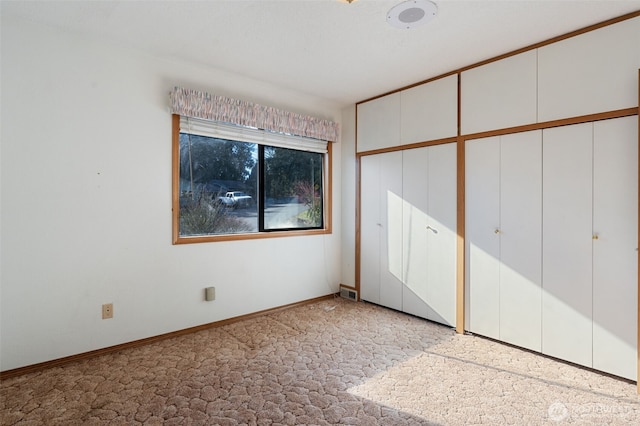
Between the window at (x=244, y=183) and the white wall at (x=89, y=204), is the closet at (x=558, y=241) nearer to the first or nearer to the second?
the window at (x=244, y=183)

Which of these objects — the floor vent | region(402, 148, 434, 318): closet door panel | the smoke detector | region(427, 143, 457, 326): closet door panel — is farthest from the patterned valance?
the floor vent

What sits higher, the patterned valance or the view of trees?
the patterned valance

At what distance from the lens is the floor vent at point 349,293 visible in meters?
4.11

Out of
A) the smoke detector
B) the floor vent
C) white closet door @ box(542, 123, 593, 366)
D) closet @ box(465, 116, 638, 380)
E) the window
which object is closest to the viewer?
the smoke detector

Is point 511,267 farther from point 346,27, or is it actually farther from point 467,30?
point 346,27

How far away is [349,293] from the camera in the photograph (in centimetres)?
417

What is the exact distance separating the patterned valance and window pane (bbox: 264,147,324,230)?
0.27 m

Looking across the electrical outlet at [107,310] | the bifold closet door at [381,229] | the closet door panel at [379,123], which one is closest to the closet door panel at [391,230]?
the bifold closet door at [381,229]

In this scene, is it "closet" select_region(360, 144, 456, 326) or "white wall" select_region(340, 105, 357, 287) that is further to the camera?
"white wall" select_region(340, 105, 357, 287)

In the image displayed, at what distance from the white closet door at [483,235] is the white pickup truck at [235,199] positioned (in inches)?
84.3

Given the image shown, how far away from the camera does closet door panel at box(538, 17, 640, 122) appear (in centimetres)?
222

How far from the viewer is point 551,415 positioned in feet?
6.17

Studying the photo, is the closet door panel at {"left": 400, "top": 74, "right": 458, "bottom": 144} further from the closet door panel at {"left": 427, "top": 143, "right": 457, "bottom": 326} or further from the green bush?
the green bush

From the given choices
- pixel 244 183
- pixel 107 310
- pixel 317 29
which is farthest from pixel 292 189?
pixel 107 310
